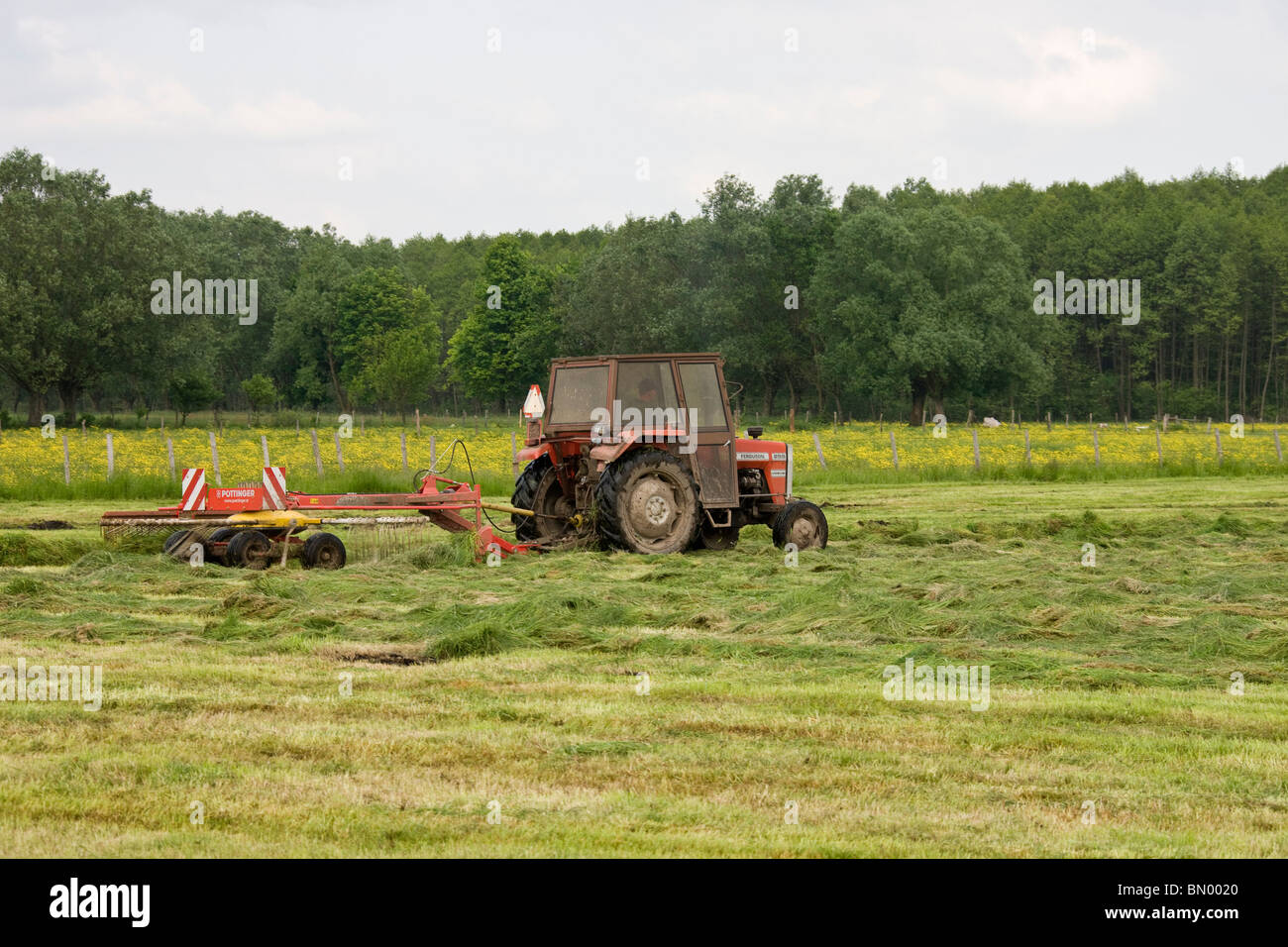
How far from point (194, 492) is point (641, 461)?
459cm

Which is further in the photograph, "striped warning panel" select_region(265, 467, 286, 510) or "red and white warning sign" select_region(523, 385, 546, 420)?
"red and white warning sign" select_region(523, 385, 546, 420)

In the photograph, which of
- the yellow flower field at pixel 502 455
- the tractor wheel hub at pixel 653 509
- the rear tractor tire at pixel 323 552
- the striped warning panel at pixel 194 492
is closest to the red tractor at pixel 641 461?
the tractor wheel hub at pixel 653 509

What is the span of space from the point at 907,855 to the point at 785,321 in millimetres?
74734

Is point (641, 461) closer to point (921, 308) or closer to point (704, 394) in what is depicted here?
point (704, 394)

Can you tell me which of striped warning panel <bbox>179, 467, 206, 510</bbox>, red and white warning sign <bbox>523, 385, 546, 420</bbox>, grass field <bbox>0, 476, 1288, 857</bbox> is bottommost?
grass field <bbox>0, 476, 1288, 857</bbox>

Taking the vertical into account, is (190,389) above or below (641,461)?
above

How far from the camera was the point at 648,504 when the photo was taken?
1463cm

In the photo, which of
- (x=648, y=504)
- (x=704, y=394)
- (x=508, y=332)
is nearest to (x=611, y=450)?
(x=648, y=504)

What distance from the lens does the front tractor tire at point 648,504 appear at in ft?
46.9

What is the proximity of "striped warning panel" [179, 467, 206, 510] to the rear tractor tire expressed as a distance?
116cm

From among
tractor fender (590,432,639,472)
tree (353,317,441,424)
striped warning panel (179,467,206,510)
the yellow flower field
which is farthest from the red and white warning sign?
tree (353,317,441,424)

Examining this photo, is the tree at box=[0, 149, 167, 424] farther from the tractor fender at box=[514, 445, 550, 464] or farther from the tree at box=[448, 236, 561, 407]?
the tractor fender at box=[514, 445, 550, 464]

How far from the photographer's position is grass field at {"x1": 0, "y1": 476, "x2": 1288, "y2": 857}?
16.7 ft

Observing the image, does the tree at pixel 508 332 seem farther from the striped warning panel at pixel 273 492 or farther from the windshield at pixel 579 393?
the striped warning panel at pixel 273 492
